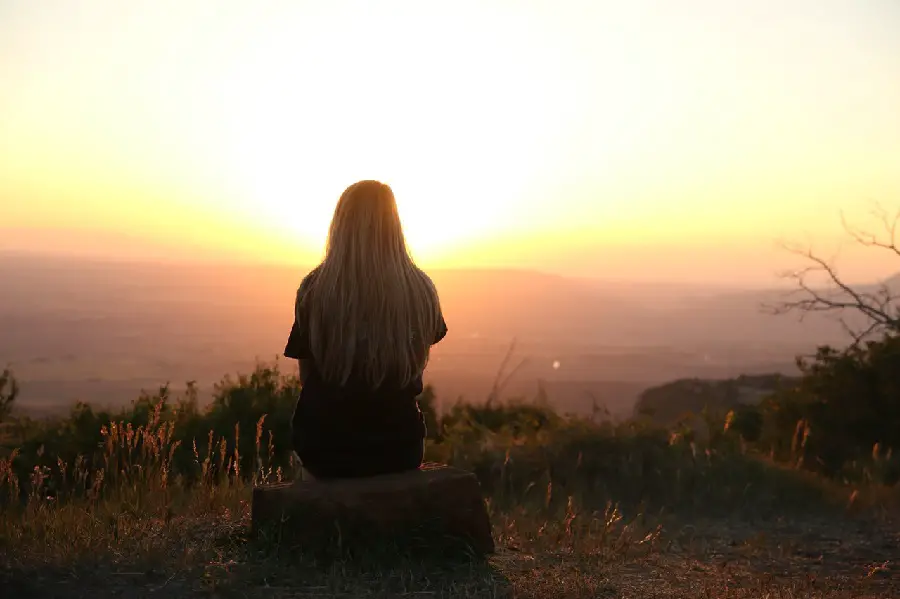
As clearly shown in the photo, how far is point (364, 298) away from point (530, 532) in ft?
7.41

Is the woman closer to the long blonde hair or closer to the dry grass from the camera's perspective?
the long blonde hair

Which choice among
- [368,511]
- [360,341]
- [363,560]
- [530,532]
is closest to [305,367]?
[360,341]

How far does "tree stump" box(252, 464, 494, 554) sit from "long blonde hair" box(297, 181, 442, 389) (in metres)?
0.59

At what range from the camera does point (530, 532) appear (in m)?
5.80

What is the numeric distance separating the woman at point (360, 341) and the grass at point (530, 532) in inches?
23.6

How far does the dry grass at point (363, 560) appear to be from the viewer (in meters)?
4.16

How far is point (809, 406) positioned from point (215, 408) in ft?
24.2

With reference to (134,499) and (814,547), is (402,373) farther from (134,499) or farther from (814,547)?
(814,547)

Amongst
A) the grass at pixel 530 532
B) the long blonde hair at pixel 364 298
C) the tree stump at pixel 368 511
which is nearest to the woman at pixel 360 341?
the long blonde hair at pixel 364 298

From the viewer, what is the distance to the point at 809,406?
10703mm

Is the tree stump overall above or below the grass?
above

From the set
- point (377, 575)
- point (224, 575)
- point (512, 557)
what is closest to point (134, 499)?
point (224, 575)

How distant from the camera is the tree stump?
179 inches

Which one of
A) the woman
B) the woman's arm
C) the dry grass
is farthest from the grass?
the woman's arm
